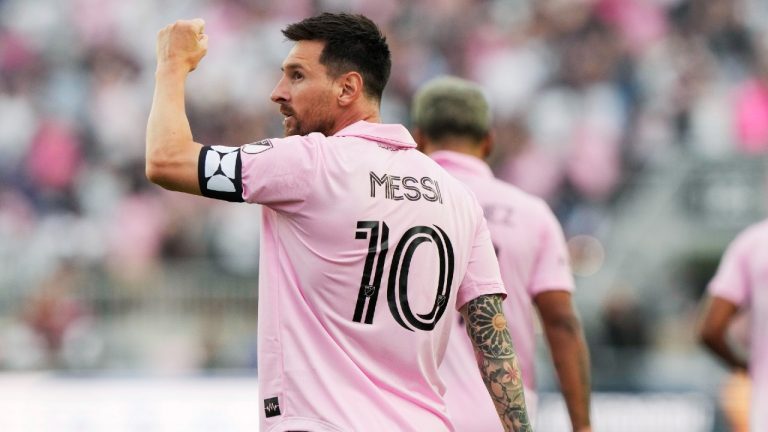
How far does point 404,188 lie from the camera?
4215 mm

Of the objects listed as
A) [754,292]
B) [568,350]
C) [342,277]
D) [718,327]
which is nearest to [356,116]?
[342,277]

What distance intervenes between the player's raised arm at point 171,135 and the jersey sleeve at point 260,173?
4cm

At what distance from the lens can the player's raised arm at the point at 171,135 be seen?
12.9ft

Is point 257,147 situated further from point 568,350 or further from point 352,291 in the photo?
point 568,350

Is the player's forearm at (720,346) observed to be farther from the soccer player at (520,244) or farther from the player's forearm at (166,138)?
the player's forearm at (166,138)

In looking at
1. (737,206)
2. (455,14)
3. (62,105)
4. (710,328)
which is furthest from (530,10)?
(710,328)

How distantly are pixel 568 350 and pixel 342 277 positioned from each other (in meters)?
2.01

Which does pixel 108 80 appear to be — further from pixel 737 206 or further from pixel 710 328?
pixel 710 328

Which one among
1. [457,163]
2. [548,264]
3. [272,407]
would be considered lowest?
[272,407]

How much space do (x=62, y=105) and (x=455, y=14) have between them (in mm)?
4832

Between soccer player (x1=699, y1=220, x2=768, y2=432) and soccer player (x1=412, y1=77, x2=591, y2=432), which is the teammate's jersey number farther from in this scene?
soccer player (x1=699, y1=220, x2=768, y2=432)

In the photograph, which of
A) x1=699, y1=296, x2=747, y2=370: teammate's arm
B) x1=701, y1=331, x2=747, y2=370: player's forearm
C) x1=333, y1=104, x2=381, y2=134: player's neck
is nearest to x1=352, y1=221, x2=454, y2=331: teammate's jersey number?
x1=333, y1=104, x2=381, y2=134: player's neck

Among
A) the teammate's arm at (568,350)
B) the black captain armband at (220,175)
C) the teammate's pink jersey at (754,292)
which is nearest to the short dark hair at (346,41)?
the black captain armband at (220,175)

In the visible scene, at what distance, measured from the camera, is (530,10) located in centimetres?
1694
